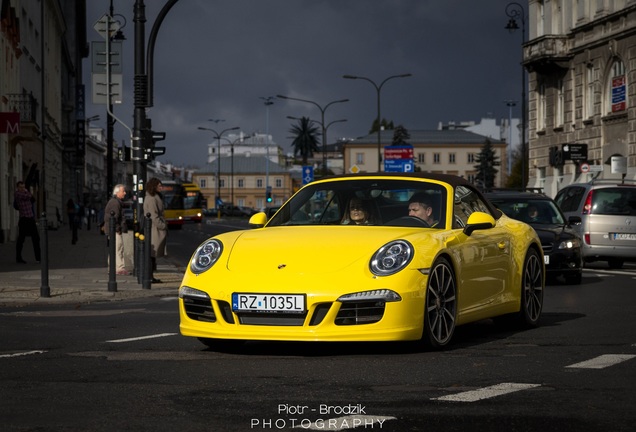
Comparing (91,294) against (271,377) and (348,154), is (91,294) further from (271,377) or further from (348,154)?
(348,154)

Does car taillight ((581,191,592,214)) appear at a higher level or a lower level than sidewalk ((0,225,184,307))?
higher

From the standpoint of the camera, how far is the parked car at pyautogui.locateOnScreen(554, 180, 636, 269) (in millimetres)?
25047

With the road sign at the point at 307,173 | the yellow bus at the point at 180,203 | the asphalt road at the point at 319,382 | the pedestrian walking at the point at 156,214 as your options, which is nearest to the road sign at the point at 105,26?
the pedestrian walking at the point at 156,214

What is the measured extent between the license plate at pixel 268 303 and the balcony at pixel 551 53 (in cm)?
5194

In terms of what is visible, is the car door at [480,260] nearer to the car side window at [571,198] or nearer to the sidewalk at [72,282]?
the sidewalk at [72,282]

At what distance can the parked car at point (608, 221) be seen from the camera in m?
25.0

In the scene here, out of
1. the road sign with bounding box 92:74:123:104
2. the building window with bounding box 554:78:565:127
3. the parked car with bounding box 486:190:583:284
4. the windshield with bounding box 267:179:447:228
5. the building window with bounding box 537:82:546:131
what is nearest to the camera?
the windshield with bounding box 267:179:447:228

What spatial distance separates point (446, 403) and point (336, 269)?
2505 millimetres

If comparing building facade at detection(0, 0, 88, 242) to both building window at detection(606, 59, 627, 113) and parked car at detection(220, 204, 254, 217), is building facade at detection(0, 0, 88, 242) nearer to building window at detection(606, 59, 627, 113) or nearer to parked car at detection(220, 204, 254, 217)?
building window at detection(606, 59, 627, 113)

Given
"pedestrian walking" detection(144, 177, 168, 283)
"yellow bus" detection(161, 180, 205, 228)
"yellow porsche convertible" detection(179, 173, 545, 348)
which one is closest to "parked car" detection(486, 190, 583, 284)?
"pedestrian walking" detection(144, 177, 168, 283)

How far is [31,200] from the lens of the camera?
28844 millimetres

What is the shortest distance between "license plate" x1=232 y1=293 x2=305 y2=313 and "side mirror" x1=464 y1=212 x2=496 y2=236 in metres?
1.90

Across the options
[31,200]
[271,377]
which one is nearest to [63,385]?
[271,377]

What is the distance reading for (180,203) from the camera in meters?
81.8
